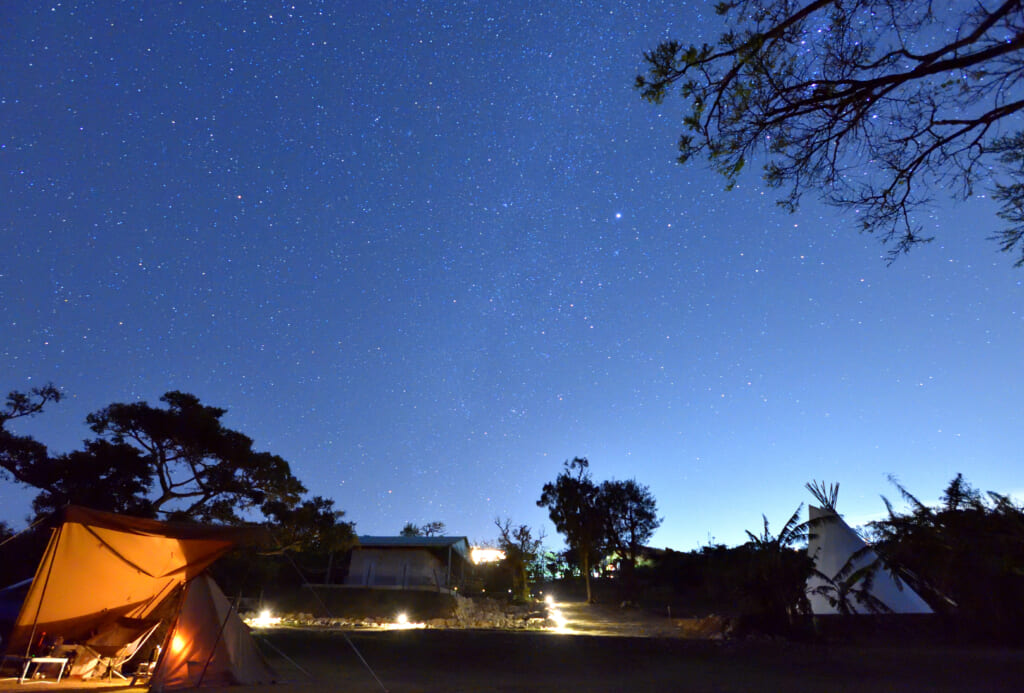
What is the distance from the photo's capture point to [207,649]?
8.69 m

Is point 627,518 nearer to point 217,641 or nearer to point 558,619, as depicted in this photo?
point 558,619

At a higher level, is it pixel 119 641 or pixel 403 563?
pixel 403 563

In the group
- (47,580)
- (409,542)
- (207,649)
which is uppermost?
(409,542)

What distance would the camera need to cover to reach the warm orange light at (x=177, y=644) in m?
8.51

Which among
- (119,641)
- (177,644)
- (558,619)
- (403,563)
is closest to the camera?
(177,644)

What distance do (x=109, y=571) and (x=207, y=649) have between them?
7.72ft

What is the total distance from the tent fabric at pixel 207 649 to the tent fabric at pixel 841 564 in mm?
19093

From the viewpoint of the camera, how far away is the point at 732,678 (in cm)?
Result: 1034

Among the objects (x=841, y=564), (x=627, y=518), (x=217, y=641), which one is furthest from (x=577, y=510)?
(x=217, y=641)

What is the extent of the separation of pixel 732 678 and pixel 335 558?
28.6 meters

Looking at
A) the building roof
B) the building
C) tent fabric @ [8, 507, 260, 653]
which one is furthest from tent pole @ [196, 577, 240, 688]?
the building roof

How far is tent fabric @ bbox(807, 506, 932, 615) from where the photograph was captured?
68.3ft

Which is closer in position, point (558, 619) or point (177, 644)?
point (177, 644)

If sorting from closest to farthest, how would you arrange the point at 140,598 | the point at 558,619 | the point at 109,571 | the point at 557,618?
the point at 109,571, the point at 140,598, the point at 558,619, the point at 557,618
